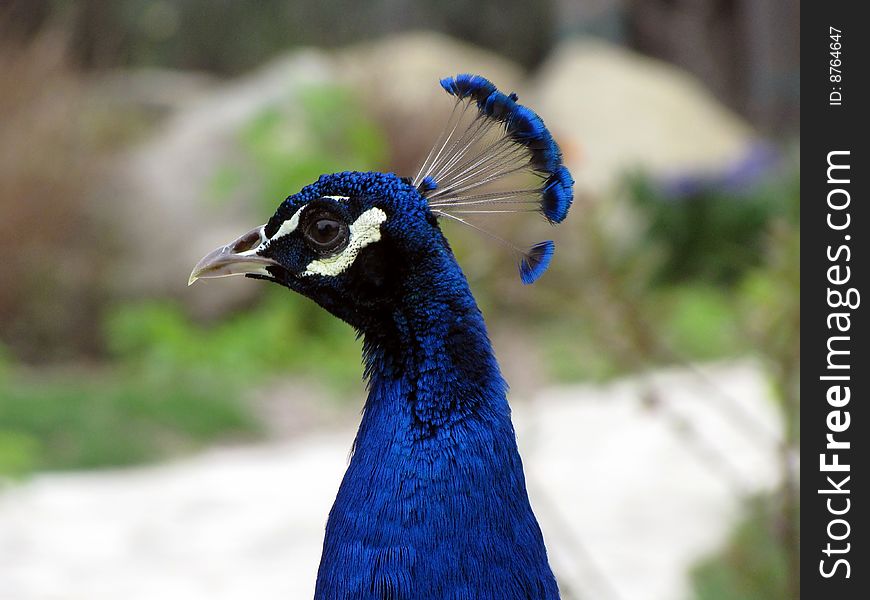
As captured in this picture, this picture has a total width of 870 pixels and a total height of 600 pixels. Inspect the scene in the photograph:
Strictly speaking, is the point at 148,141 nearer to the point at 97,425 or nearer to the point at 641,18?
the point at 97,425

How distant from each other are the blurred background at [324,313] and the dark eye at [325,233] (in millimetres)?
841

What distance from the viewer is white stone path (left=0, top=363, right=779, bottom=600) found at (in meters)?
3.02

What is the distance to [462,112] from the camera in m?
1.13

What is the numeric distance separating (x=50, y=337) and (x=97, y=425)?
1.35 meters

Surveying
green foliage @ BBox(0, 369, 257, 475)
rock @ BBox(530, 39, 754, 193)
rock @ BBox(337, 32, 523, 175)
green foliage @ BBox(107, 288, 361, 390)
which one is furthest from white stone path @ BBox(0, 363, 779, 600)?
rock @ BBox(530, 39, 754, 193)

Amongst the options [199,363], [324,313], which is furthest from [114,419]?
[324,313]

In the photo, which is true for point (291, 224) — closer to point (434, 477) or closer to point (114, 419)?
point (434, 477)

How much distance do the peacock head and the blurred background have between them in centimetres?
80

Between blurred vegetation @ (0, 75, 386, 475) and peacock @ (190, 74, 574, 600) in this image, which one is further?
blurred vegetation @ (0, 75, 386, 475)

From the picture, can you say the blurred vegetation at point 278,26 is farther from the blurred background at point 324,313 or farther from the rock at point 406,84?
the rock at point 406,84

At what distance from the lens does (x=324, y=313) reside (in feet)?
18.2

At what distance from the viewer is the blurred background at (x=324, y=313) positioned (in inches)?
109

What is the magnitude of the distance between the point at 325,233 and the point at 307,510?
2505 mm

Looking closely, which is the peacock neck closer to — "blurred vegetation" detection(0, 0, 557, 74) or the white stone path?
the white stone path
